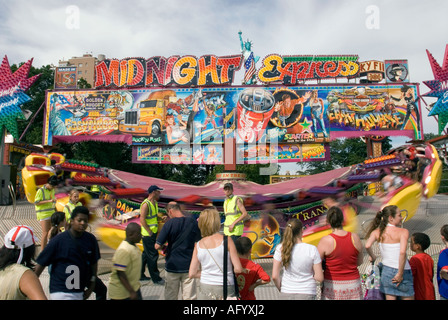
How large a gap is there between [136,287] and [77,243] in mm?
664

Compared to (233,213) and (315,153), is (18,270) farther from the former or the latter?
(315,153)

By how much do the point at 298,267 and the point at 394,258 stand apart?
109cm

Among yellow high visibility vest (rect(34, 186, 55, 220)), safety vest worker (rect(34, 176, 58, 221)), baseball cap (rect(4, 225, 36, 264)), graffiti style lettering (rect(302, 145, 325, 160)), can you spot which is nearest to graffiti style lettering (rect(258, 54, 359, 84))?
graffiti style lettering (rect(302, 145, 325, 160))

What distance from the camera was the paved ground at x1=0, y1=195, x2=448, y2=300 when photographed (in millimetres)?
5367

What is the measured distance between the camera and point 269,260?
7.44m

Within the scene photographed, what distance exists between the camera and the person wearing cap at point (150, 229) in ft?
18.7

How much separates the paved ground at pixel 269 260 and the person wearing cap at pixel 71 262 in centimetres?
192

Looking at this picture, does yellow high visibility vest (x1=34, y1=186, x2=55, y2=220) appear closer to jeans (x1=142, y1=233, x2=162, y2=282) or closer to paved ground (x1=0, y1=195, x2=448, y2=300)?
paved ground (x1=0, y1=195, x2=448, y2=300)

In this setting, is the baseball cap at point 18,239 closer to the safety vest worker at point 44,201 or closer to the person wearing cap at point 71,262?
the person wearing cap at point 71,262

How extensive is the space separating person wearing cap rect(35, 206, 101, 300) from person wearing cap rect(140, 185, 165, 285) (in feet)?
7.75

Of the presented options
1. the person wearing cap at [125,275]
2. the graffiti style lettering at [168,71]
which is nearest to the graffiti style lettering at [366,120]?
the graffiti style lettering at [168,71]

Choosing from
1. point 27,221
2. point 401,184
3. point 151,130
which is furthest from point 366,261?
point 151,130

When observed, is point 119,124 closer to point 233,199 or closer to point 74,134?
point 74,134
